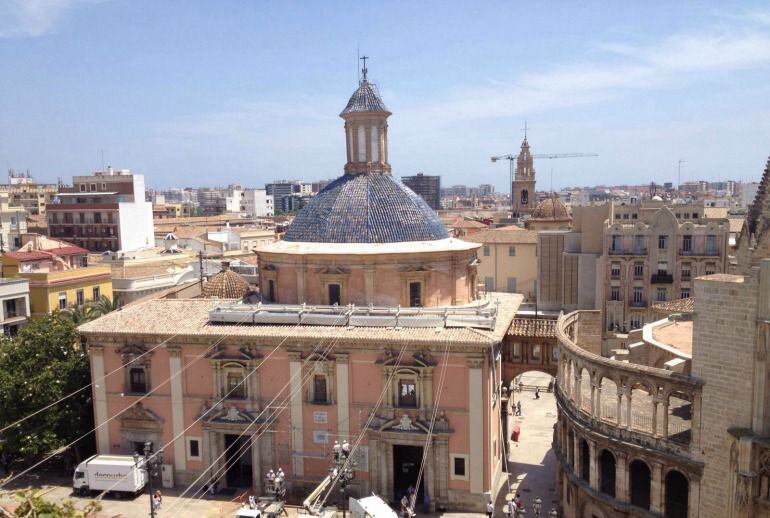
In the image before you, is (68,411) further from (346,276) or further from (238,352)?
(346,276)

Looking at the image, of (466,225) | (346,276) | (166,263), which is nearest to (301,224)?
(346,276)

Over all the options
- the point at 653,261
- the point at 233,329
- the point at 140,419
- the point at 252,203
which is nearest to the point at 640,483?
the point at 233,329

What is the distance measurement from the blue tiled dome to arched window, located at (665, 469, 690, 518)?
14665 mm

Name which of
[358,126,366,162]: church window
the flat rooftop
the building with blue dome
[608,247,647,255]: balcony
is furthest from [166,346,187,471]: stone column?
[608,247,647,255]: balcony

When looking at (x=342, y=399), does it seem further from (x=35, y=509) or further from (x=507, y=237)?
(x=507, y=237)

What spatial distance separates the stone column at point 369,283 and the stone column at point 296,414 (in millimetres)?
4045

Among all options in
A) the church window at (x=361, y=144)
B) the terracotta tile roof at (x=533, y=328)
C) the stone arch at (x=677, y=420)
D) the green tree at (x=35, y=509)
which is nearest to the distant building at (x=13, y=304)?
the church window at (x=361, y=144)

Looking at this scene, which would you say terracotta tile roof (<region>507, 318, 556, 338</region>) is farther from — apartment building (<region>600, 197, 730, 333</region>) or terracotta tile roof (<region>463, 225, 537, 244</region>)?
terracotta tile roof (<region>463, 225, 537, 244</region>)

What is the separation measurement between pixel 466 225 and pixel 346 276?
57.5 metres

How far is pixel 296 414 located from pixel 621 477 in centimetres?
1267

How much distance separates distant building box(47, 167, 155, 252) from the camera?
6962cm

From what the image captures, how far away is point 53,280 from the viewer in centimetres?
4228

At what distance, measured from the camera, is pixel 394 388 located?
26250mm

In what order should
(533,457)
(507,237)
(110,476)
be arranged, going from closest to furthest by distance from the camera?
(110,476)
(533,457)
(507,237)
